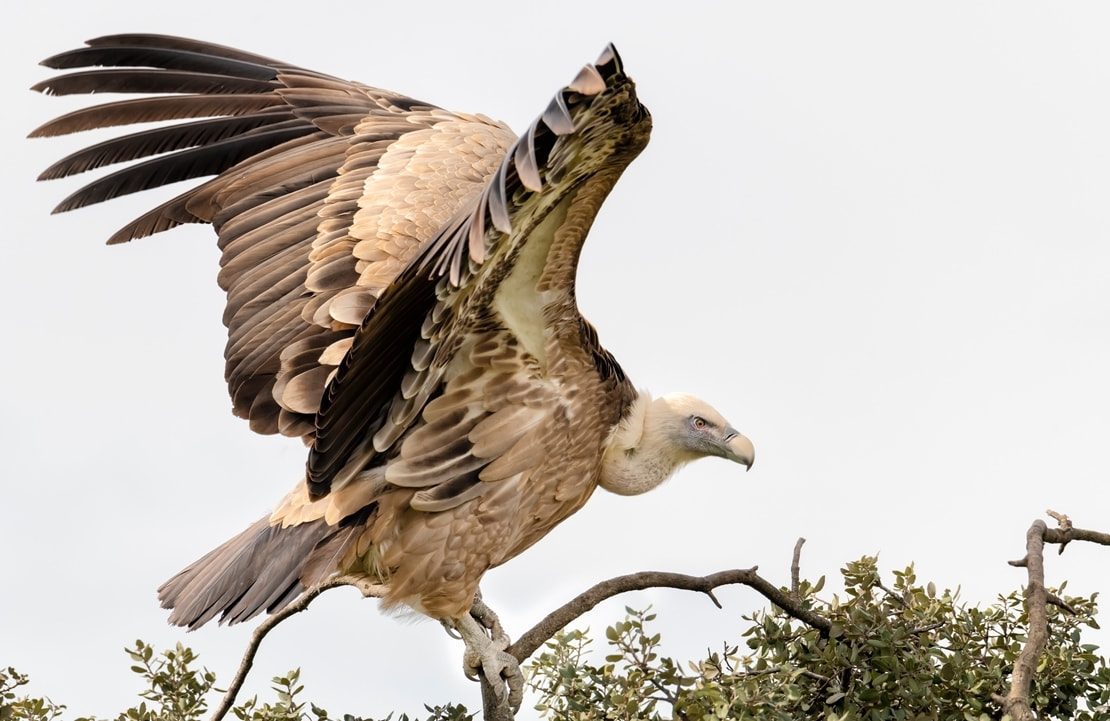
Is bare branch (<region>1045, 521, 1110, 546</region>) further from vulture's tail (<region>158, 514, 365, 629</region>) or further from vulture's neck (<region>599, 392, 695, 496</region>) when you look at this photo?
vulture's tail (<region>158, 514, 365, 629</region>)

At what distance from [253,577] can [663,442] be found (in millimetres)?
1644

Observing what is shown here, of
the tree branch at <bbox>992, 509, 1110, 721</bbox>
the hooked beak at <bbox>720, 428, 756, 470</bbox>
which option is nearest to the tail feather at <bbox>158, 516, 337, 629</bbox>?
the hooked beak at <bbox>720, 428, 756, 470</bbox>

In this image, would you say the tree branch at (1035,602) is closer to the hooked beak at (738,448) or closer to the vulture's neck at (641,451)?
the hooked beak at (738,448)

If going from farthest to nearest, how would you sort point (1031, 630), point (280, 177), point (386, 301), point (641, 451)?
point (280, 177) → point (641, 451) → point (386, 301) → point (1031, 630)

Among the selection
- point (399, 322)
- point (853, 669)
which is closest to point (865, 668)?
point (853, 669)

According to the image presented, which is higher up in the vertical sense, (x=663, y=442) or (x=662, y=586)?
(x=663, y=442)

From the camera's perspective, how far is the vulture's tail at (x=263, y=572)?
445 centimetres

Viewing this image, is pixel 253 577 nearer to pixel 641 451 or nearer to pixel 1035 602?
pixel 641 451

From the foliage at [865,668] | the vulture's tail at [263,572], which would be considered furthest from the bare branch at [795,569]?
the vulture's tail at [263,572]

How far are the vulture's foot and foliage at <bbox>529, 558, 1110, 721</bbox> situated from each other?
497 millimetres

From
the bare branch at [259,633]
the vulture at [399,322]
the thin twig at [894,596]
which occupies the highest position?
the vulture at [399,322]

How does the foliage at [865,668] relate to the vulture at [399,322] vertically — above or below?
below

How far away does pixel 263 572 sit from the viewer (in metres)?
4.59

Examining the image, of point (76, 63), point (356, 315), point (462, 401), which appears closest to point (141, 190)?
point (76, 63)
